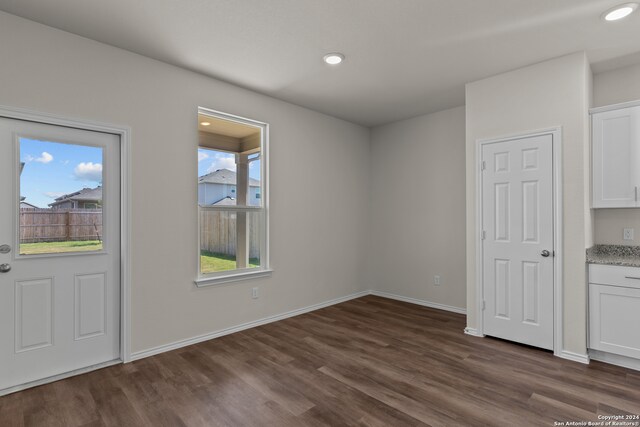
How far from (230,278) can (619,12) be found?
4.09 m

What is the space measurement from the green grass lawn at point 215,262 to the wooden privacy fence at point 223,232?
0.05 m

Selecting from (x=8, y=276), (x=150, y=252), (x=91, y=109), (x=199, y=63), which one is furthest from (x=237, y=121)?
(x=8, y=276)

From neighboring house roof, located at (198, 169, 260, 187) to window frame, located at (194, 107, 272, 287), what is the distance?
0.86ft

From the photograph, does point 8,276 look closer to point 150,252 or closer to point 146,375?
point 150,252

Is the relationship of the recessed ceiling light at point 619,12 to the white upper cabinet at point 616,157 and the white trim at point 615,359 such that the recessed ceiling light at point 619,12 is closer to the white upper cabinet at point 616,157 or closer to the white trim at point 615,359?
the white upper cabinet at point 616,157

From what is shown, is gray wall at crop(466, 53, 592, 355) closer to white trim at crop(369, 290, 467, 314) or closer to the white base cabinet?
the white base cabinet

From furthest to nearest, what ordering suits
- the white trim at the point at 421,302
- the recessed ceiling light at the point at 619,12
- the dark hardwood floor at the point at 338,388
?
the white trim at the point at 421,302 → the recessed ceiling light at the point at 619,12 → the dark hardwood floor at the point at 338,388

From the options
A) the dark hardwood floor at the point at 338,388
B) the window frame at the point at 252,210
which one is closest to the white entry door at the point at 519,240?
the dark hardwood floor at the point at 338,388

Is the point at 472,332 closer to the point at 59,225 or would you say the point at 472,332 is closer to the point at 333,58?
the point at 333,58

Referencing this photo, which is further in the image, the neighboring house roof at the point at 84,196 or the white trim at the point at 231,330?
the white trim at the point at 231,330

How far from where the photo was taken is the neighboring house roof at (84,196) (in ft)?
9.21

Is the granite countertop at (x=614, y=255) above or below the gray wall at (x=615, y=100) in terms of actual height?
below

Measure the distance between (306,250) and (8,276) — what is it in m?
3.04

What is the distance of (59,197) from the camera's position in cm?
280
